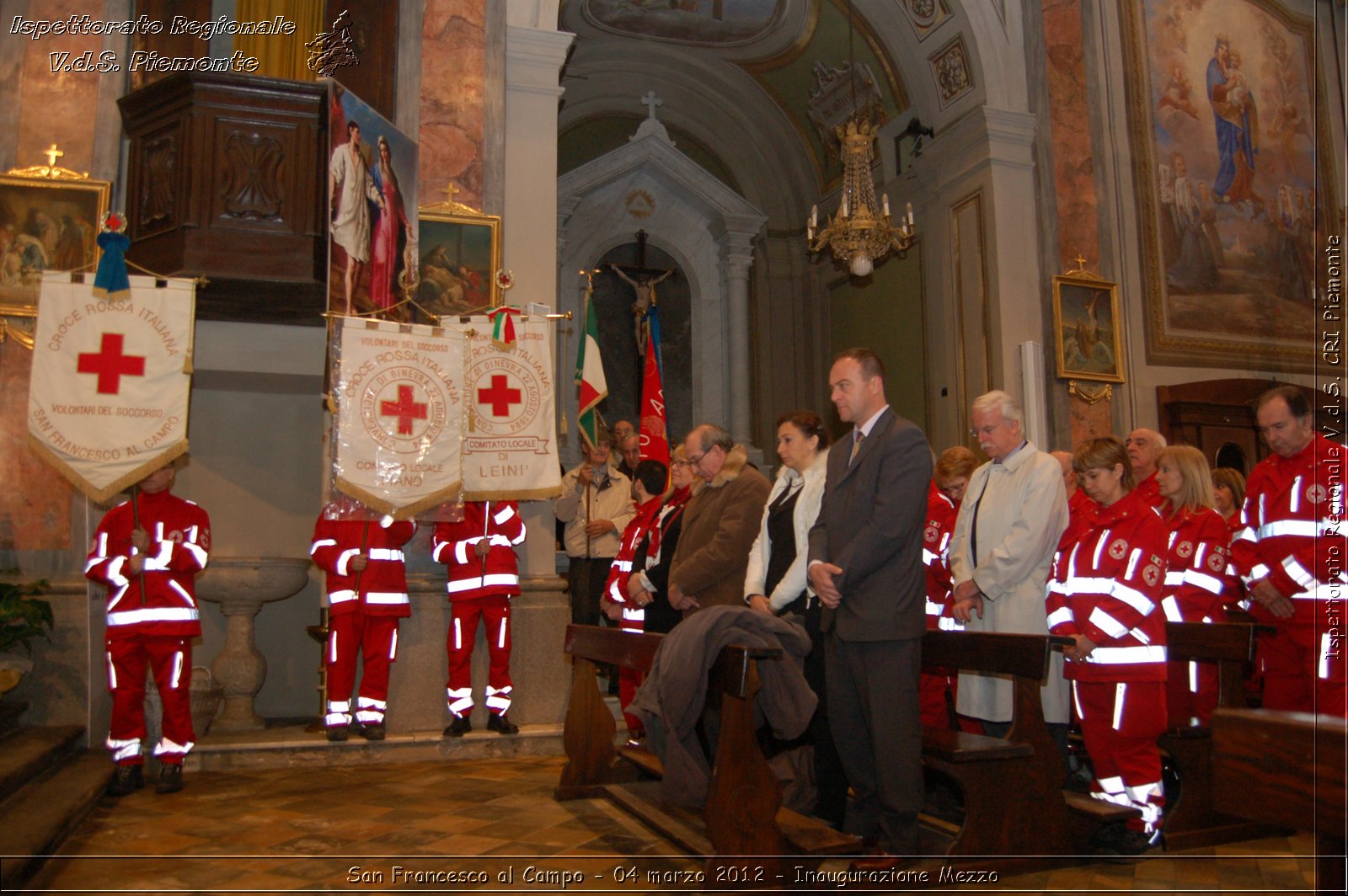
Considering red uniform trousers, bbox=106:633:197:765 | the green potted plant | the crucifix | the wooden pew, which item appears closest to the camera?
the wooden pew

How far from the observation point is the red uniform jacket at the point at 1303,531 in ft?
14.4

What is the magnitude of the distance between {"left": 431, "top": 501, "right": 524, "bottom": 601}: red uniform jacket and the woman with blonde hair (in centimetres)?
387

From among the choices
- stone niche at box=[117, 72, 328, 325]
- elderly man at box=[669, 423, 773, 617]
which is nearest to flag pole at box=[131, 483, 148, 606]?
stone niche at box=[117, 72, 328, 325]

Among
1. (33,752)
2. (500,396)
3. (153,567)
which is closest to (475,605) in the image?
(500,396)

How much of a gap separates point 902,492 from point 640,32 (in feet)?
35.4

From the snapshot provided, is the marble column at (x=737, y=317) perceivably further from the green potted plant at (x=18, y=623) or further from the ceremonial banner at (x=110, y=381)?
the green potted plant at (x=18, y=623)

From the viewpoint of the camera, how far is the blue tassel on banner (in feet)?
17.7

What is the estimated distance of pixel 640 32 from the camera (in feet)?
42.4

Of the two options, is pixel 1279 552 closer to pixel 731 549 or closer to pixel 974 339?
pixel 731 549

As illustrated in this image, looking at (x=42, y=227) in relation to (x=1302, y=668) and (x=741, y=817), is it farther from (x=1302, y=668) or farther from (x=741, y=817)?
(x=1302, y=668)

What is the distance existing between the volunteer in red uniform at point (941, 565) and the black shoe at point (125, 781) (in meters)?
4.21

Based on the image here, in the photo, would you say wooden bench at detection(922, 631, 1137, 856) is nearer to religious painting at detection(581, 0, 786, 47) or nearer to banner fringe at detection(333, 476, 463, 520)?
banner fringe at detection(333, 476, 463, 520)

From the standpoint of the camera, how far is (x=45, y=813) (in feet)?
14.2

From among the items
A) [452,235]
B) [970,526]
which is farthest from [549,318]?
[970,526]
